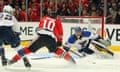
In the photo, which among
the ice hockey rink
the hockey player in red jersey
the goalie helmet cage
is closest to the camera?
the hockey player in red jersey

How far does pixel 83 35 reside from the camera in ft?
29.9

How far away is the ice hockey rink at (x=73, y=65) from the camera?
286 inches

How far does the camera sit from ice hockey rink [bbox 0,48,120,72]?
726 centimetres

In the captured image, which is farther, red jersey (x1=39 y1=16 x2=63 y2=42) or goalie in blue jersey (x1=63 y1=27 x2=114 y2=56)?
goalie in blue jersey (x1=63 y1=27 x2=114 y2=56)

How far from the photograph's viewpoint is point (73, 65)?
7.79m

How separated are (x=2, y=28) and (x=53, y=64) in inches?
58.2

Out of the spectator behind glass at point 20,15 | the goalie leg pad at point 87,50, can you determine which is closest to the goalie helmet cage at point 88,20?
the spectator behind glass at point 20,15

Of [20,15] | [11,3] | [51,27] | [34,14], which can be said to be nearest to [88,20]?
[34,14]

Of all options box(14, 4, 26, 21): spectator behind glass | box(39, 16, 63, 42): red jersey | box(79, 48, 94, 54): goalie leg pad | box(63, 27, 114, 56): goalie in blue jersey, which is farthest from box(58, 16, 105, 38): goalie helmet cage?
box(39, 16, 63, 42): red jersey

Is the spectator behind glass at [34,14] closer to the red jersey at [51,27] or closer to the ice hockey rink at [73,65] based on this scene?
the ice hockey rink at [73,65]

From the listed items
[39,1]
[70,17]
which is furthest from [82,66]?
[39,1]

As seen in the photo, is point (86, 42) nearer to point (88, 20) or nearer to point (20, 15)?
point (88, 20)

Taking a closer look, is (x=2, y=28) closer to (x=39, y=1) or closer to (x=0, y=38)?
(x=0, y=38)

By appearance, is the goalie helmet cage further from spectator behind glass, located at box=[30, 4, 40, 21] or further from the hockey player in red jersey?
the hockey player in red jersey
